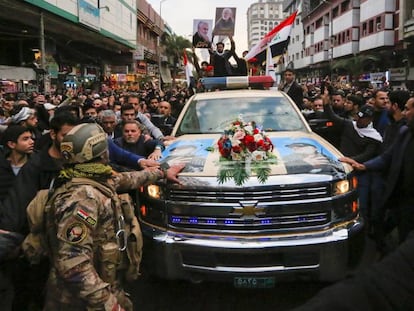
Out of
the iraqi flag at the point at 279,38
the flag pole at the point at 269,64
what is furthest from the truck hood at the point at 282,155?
the iraqi flag at the point at 279,38

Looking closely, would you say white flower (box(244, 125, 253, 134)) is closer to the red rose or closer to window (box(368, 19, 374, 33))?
the red rose

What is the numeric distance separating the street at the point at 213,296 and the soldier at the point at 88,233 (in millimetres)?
1693

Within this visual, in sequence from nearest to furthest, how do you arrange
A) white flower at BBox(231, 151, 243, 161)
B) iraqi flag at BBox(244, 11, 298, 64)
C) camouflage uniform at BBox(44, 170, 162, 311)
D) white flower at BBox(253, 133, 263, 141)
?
camouflage uniform at BBox(44, 170, 162, 311), white flower at BBox(231, 151, 243, 161), white flower at BBox(253, 133, 263, 141), iraqi flag at BBox(244, 11, 298, 64)

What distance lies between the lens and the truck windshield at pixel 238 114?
5754 mm

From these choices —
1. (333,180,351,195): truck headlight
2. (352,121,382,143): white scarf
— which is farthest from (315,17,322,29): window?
(333,180,351,195): truck headlight

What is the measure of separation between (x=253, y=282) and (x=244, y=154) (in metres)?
1.15

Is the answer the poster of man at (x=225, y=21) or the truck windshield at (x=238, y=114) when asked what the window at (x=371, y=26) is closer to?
the poster of man at (x=225, y=21)

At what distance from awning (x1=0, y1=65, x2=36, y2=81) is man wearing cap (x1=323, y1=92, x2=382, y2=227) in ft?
70.9

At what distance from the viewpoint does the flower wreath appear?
4.05 meters

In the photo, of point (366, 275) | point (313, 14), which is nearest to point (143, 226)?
point (366, 275)

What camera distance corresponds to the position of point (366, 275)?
1.22 m

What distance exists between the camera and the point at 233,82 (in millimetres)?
8000

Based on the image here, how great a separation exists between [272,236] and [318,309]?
282cm

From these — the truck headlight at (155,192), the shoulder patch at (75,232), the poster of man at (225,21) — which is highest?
the poster of man at (225,21)
